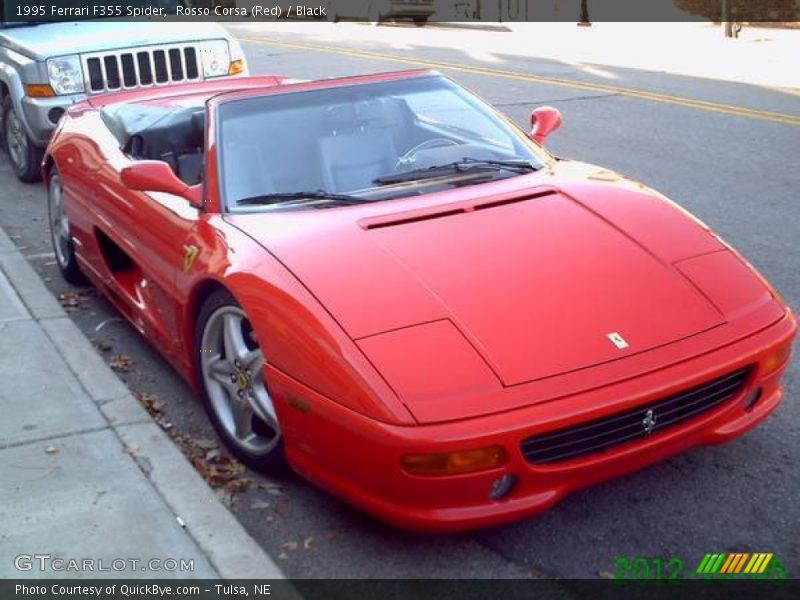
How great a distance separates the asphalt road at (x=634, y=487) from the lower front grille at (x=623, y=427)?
15.1 inches

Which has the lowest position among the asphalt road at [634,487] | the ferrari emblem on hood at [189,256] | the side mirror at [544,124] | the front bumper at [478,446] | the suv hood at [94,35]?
the asphalt road at [634,487]

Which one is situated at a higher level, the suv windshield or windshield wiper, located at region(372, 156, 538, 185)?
the suv windshield

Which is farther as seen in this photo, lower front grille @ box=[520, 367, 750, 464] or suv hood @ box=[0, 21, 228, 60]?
suv hood @ box=[0, 21, 228, 60]

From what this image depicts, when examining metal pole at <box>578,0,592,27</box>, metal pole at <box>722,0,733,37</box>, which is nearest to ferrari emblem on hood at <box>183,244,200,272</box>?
metal pole at <box>722,0,733,37</box>

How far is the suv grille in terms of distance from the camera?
8.95 m

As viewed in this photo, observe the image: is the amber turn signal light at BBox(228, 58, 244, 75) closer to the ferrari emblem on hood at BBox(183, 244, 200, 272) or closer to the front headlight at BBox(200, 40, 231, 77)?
the front headlight at BBox(200, 40, 231, 77)

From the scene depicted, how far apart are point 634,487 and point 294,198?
1746mm

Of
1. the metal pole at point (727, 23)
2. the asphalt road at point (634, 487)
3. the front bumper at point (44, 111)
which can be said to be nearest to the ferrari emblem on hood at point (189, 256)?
the asphalt road at point (634, 487)

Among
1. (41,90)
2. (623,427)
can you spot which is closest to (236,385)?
(623,427)

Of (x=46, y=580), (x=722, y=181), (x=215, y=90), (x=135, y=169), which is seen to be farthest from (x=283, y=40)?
(x=46, y=580)

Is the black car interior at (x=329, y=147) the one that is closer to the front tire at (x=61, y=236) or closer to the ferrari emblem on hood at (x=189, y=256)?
the ferrari emblem on hood at (x=189, y=256)

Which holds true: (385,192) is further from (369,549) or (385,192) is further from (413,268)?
(369,549)

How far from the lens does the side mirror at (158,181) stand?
176 inches

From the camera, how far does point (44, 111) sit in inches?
345
